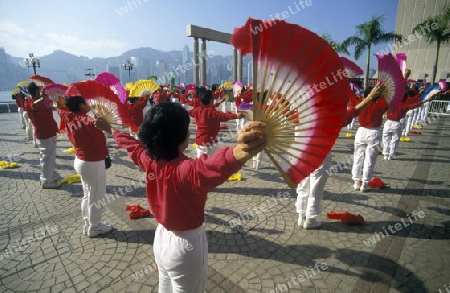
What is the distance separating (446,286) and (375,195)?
9.03 feet

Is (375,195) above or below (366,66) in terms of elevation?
below

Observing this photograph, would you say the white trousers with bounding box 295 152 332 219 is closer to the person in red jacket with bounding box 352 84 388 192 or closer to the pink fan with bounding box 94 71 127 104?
the person in red jacket with bounding box 352 84 388 192

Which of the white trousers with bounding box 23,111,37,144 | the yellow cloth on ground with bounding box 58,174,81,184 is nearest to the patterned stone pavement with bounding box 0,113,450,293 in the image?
the yellow cloth on ground with bounding box 58,174,81,184

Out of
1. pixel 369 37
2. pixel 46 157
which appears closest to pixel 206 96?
pixel 46 157

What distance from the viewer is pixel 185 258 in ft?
5.93

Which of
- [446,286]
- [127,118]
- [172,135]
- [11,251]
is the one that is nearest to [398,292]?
[446,286]

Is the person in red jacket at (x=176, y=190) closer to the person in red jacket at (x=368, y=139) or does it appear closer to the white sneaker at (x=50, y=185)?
the person in red jacket at (x=368, y=139)

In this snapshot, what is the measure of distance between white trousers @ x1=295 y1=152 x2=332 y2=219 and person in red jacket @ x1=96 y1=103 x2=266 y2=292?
264cm

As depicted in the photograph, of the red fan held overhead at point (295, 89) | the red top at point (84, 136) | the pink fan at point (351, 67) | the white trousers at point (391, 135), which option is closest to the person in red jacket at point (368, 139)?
the pink fan at point (351, 67)

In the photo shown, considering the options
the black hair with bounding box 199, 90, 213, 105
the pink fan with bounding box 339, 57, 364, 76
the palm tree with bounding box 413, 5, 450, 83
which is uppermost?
the palm tree with bounding box 413, 5, 450, 83

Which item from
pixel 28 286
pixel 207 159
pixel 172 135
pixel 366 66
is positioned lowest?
pixel 28 286

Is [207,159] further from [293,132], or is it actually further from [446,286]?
[446,286]

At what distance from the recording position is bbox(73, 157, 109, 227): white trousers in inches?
146

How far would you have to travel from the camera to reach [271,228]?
13.8ft
